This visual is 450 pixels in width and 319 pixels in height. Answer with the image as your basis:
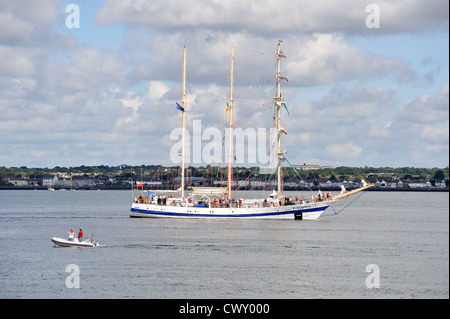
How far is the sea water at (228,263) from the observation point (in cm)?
5806

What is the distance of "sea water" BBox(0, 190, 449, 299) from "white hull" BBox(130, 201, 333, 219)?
598cm

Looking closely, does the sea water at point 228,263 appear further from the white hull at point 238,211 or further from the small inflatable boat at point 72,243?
the white hull at point 238,211

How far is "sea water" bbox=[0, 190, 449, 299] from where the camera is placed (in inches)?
2286

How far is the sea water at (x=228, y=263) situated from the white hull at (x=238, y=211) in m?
5.98

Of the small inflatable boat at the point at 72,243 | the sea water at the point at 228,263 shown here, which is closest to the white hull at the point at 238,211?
the sea water at the point at 228,263

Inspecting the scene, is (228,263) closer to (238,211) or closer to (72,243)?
(72,243)

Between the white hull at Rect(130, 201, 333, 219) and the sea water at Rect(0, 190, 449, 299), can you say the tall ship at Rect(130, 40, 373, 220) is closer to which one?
the white hull at Rect(130, 201, 333, 219)

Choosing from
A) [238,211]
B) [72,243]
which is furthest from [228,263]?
[238,211]

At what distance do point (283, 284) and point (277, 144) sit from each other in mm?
66245

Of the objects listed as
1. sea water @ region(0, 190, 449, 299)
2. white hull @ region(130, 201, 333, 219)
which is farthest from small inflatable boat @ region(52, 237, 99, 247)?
white hull @ region(130, 201, 333, 219)

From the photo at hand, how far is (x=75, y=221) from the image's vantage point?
132 meters
